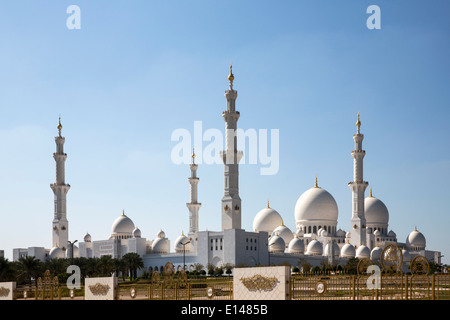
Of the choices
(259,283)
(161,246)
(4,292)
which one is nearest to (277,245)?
(161,246)

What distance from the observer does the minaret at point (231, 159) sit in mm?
59166

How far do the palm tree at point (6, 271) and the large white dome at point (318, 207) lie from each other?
40158mm

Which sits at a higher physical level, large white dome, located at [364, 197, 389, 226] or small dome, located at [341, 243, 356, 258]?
large white dome, located at [364, 197, 389, 226]

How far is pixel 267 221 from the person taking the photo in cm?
7706

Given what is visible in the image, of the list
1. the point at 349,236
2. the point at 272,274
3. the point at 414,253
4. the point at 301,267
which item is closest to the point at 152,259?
the point at 301,267

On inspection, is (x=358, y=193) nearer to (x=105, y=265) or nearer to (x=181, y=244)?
(x=181, y=244)

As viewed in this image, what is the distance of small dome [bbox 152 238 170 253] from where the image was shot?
72875 millimetres

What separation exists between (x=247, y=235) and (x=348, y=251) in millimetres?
13328

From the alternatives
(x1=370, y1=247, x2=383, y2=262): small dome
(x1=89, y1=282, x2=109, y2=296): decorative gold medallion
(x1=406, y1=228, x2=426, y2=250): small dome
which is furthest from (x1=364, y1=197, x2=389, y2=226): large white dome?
(x1=89, y1=282, x2=109, y2=296): decorative gold medallion

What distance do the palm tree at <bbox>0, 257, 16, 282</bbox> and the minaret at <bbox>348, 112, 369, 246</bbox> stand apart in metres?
37.1

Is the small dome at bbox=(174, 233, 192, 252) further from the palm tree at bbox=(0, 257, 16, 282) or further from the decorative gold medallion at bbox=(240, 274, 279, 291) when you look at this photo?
the decorative gold medallion at bbox=(240, 274, 279, 291)

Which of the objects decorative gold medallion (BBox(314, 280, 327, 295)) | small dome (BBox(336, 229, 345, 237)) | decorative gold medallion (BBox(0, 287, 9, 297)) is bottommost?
small dome (BBox(336, 229, 345, 237))

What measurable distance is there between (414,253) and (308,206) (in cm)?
1320
